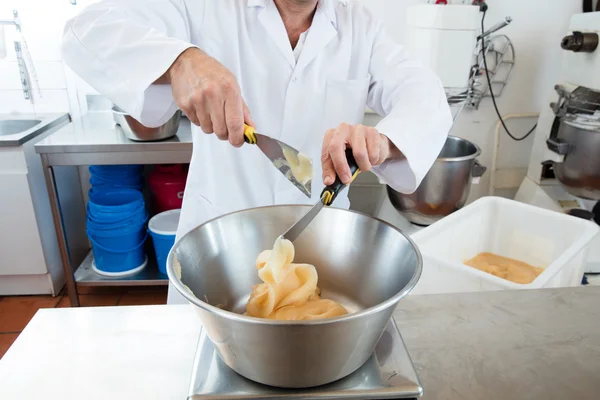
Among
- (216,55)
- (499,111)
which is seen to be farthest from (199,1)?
(499,111)

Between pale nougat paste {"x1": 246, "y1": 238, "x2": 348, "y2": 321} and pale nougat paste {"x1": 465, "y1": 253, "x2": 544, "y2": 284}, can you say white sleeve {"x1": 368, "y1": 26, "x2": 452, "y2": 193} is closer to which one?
pale nougat paste {"x1": 246, "y1": 238, "x2": 348, "y2": 321}

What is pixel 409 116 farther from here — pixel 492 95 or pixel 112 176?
pixel 112 176

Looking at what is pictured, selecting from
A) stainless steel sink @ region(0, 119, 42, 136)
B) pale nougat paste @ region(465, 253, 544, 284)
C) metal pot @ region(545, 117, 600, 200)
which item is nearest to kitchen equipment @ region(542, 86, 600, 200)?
metal pot @ region(545, 117, 600, 200)

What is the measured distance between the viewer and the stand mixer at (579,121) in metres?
1.52

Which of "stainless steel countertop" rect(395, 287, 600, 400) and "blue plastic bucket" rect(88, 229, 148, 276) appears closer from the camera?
"stainless steel countertop" rect(395, 287, 600, 400)

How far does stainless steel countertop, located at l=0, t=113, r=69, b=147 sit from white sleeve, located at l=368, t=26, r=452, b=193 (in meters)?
1.56

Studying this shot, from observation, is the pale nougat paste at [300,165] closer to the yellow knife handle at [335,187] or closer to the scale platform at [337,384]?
the yellow knife handle at [335,187]

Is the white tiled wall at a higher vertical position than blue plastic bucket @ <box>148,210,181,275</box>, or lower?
higher

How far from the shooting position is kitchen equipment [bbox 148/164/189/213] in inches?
85.0

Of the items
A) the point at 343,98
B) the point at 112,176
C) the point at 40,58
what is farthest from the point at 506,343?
the point at 40,58

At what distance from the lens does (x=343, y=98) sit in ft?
3.82

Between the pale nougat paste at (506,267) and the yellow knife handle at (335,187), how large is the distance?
84cm

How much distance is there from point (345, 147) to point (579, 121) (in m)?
1.20

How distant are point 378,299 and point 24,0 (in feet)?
7.56
